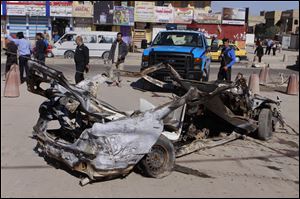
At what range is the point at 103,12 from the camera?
42.7 m

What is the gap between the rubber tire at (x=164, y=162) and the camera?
5.68 m

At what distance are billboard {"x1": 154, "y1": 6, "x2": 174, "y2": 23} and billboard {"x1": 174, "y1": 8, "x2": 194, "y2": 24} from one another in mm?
515

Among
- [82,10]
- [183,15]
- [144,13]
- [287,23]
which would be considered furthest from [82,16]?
[287,23]

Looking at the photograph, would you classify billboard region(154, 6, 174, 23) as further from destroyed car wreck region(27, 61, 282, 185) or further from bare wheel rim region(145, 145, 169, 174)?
bare wheel rim region(145, 145, 169, 174)

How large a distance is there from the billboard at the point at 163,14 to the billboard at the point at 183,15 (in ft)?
1.69

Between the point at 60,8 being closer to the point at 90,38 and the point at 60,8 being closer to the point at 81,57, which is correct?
the point at 90,38

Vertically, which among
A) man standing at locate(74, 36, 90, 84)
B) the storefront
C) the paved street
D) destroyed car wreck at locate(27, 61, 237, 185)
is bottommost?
the paved street

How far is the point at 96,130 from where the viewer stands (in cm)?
523

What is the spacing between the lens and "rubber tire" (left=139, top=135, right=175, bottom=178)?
5684 millimetres

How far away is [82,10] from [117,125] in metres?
38.8

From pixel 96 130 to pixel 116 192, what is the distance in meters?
0.75

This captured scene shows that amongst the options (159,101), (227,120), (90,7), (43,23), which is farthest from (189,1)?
(227,120)

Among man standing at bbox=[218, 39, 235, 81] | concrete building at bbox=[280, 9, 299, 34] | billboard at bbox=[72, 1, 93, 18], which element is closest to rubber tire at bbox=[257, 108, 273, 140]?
man standing at bbox=[218, 39, 235, 81]

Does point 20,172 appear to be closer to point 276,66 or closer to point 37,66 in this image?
point 37,66
